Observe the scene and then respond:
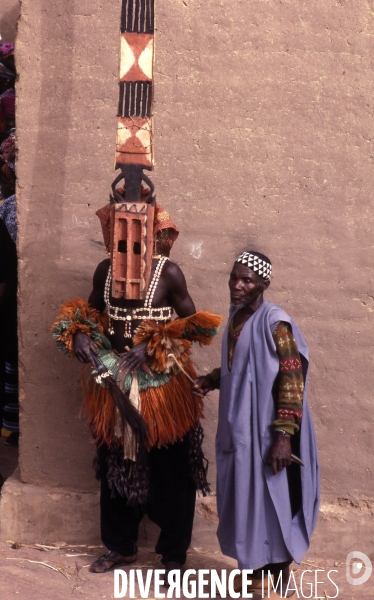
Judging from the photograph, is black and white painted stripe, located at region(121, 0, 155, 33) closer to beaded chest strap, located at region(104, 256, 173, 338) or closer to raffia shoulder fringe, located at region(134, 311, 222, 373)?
beaded chest strap, located at region(104, 256, 173, 338)

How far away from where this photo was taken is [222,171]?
4625 millimetres

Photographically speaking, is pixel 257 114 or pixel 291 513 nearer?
pixel 291 513

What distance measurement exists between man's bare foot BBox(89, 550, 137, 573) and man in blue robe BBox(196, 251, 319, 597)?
33.1 inches

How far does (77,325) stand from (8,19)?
10.8 ft

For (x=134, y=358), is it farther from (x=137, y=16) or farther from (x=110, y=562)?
(x=137, y=16)

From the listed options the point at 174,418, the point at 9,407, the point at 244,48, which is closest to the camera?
the point at 174,418

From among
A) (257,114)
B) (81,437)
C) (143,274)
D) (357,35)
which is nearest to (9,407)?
(81,437)

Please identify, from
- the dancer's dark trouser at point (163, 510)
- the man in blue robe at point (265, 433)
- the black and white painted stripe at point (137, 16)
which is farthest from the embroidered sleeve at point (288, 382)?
the black and white painted stripe at point (137, 16)

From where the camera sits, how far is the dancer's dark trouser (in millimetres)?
4414

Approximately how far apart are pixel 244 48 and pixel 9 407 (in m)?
3.14

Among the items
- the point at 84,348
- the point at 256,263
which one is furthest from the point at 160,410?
the point at 256,263

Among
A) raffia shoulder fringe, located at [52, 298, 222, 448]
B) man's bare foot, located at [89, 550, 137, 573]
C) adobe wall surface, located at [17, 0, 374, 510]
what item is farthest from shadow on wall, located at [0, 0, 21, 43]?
man's bare foot, located at [89, 550, 137, 573]

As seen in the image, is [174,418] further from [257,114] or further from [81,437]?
[257,114]

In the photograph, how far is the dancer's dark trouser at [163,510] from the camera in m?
4.41
